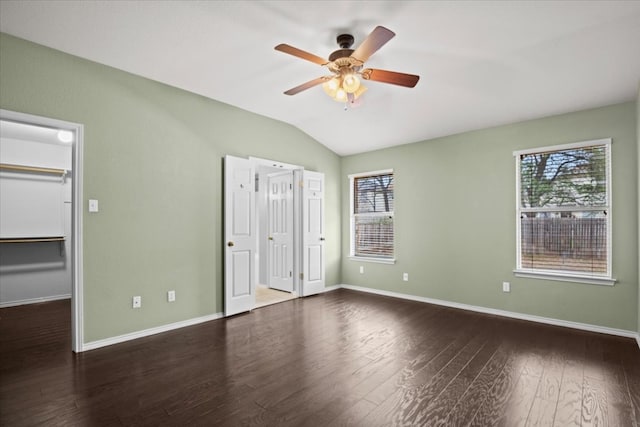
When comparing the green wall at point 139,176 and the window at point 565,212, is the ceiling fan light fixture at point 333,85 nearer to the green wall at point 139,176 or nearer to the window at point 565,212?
the green wall at point 139,176

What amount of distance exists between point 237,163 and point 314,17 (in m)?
2.27

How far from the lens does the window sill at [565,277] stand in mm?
3561

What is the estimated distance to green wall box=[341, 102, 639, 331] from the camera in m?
3.50

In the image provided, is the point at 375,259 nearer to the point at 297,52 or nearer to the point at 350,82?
the point at 350,82

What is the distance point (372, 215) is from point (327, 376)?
352 cm

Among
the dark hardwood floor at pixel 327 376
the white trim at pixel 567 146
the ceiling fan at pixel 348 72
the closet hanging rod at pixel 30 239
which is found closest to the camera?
the dark hardwood floor at pixel 327 376

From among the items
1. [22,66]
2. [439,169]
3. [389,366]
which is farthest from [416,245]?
[22,66]

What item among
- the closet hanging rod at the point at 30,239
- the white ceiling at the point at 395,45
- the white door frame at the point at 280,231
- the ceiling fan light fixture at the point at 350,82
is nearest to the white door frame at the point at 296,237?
the white door frame at the point at 280,231

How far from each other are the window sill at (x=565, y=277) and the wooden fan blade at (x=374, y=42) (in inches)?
132

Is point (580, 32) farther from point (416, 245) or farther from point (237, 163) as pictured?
point (237, 163)

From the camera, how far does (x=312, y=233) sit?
5.48m

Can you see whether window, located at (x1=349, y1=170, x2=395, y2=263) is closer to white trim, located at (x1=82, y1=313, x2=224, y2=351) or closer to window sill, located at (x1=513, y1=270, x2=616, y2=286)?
window sill, located at (x1=513, y1=270, x2=616, y2=286)

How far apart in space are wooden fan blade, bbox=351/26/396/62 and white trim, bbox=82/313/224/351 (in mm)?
3397

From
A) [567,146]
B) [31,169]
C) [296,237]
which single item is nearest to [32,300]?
[31,169]
